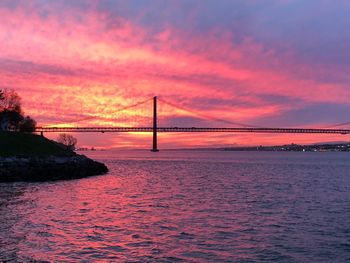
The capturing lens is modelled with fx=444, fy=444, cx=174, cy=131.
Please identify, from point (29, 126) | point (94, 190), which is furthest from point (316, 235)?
point (29, 126)

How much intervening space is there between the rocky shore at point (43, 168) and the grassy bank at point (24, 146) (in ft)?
8.60

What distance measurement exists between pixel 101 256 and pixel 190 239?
11.9ft

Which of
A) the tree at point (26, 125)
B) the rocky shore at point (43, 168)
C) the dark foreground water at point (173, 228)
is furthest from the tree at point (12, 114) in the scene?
the dark foreground water at point (173, 228)

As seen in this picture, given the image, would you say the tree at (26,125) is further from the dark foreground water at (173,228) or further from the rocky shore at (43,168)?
the dark foreground water at (173,228)

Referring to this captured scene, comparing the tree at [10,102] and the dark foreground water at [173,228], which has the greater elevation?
the tree at [10,102]

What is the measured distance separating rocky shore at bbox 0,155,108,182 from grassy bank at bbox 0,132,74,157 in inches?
103

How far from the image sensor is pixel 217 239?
15.8 meters

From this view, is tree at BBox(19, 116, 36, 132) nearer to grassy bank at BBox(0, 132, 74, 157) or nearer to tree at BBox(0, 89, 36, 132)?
tree at BBox(0, 89, 36, 132)

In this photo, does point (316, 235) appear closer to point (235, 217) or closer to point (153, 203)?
point (235, 217)

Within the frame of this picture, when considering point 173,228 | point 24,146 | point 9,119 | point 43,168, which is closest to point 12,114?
point 9,119

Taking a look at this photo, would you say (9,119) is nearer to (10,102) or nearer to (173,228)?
(10,102)

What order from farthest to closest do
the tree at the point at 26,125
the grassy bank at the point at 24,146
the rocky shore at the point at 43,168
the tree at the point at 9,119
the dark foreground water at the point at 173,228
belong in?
the tree at the point at 26,125 → the tree at the point at 9,119 → the grassy bank at the point at 24,146 → the rocky shore at the point at 43,168 → the dark foreground water at the point at 173,228

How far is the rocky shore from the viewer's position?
42094 mm

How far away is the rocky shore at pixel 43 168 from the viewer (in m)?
42.1
